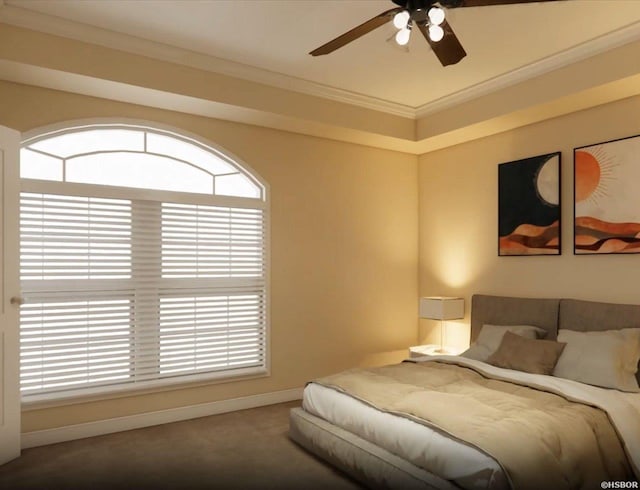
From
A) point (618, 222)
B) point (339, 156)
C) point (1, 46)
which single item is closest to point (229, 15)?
point (1, 46)

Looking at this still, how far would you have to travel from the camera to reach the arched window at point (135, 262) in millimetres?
3660

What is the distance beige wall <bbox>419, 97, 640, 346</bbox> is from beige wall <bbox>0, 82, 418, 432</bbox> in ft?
0.86

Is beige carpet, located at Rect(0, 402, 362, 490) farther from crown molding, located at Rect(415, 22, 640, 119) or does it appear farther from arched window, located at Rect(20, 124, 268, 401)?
crown molding, located at Rect(415, 22, 640, 119)

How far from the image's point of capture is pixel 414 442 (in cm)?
259

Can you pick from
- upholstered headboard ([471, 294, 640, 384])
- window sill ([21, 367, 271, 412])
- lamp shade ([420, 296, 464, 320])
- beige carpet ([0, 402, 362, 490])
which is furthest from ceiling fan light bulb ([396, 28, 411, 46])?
window sill ([21, 367, 271, 412])

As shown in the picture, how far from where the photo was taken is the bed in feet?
7.65

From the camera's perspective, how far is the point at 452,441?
2.43m

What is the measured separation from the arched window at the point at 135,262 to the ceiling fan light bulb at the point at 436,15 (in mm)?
2510

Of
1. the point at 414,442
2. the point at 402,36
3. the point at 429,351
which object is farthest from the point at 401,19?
the point at 429,351

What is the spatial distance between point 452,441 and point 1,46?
138 inches

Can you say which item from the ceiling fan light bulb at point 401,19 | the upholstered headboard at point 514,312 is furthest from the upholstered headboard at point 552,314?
the ceiling fan light bulb at point 401,19

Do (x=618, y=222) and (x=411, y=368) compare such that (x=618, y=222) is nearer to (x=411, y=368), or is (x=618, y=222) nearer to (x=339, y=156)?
(x=411, y=368)

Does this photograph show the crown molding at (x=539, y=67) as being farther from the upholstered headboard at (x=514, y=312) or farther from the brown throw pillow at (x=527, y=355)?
the brown throw pillow at (x=527, y=355)

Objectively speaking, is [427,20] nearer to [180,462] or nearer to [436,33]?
[436,33]
